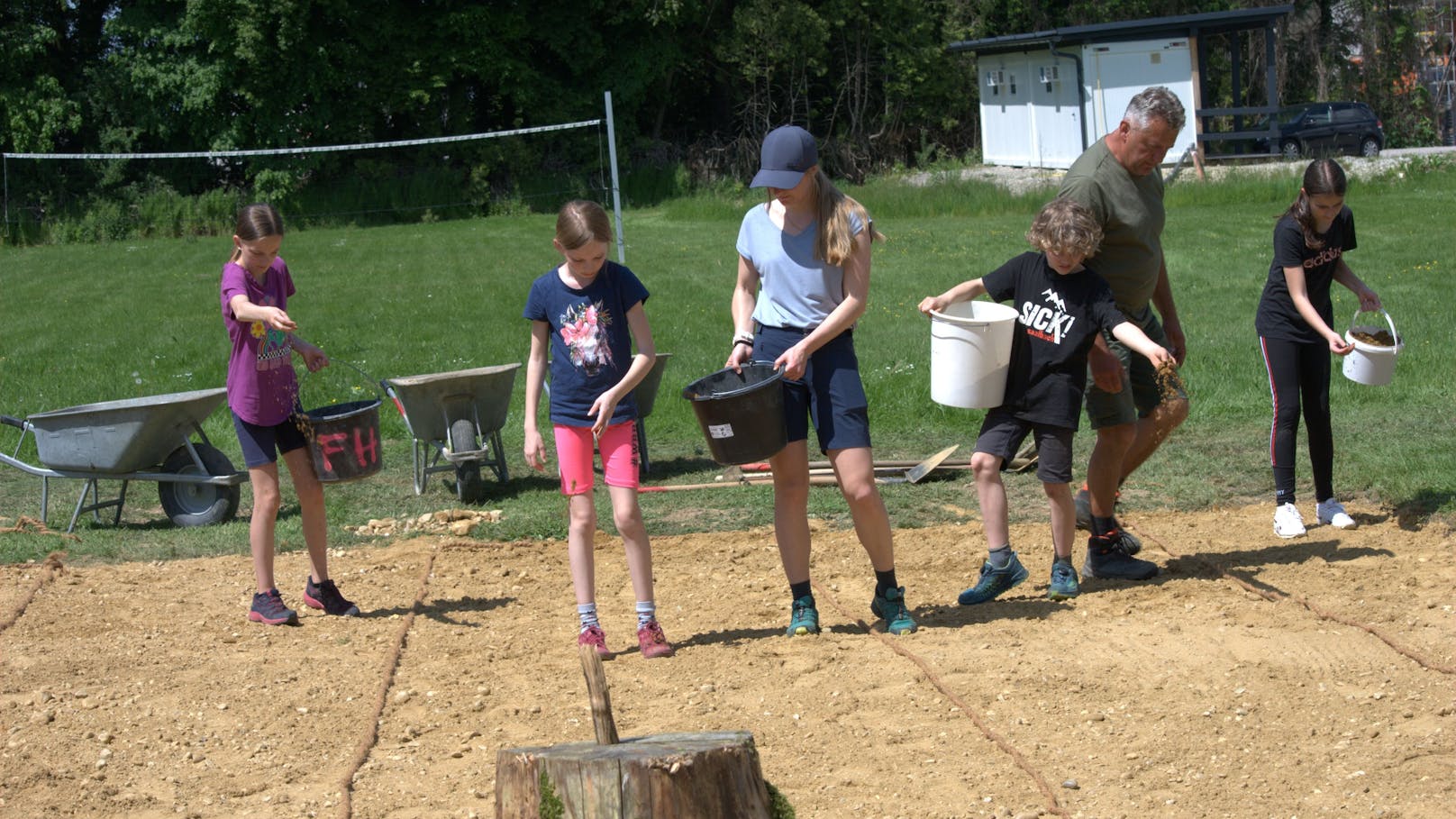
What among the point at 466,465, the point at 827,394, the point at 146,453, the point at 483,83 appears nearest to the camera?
the point at 827,394

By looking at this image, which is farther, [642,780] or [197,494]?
[197,494]

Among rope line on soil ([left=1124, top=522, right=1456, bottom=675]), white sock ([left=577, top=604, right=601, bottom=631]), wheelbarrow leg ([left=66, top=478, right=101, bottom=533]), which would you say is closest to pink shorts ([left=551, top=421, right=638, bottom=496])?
white sock ([left=577, top=604, right=601, bottom=631])

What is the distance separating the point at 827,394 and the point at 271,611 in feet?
8.38

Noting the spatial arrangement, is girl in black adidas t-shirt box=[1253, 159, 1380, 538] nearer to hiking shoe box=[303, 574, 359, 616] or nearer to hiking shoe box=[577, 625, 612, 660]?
hiking shoe box=[577, 625, 612, 660]

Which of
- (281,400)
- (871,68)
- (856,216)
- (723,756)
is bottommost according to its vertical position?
(723,756)

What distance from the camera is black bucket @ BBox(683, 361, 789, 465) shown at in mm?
4836

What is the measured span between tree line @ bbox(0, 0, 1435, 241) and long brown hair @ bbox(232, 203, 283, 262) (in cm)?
2289

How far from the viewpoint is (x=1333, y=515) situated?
678 centimetres

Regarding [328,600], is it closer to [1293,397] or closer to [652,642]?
[652,642]

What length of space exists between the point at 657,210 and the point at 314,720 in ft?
84.2

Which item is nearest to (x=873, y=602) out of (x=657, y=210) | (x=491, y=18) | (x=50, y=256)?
(x=50, y=256)

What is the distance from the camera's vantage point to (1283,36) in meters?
41.0

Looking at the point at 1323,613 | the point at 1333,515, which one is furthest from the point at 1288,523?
the point at 1323,613

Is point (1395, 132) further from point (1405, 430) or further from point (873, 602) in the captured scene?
point (873, 602)
